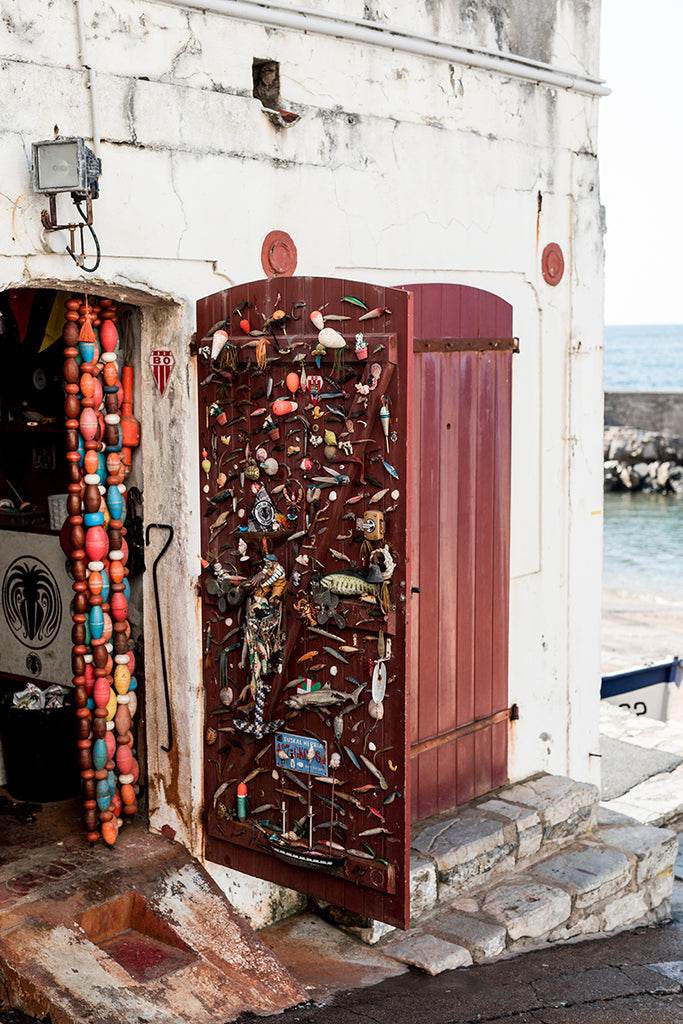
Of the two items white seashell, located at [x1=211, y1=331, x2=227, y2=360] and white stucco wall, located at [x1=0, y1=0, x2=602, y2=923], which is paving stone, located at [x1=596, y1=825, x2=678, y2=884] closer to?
white stucco wall, located at [x1=0, y1=0, x2=602, y2=923]

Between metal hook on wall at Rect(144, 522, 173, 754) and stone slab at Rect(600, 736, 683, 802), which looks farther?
stone slab at Rect(600, 736, 683, 802)

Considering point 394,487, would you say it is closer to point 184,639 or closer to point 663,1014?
point 184,639

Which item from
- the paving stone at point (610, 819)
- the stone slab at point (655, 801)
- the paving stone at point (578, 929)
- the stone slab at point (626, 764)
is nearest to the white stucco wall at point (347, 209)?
the paving stone at point (610, 819)

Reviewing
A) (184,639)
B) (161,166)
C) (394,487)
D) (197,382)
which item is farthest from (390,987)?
(161,166)

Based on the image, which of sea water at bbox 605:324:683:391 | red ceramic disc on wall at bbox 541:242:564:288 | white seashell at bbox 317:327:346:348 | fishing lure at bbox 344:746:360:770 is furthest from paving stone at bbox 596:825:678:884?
sea water at bbox 605:324:683:391

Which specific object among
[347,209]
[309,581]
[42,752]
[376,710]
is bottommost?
[42,752]

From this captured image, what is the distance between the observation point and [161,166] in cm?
489

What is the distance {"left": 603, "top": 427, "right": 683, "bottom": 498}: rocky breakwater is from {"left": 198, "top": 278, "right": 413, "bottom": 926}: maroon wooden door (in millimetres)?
29839

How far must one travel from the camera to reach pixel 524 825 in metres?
6.13

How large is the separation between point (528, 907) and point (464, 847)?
408 mm

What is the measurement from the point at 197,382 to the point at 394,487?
1088mm

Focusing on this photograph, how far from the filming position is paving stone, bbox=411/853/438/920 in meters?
5.51

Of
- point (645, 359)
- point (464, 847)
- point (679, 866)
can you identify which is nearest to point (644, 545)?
point (679, 866)

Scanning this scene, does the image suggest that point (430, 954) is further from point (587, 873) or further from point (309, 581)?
point (309, 581)
